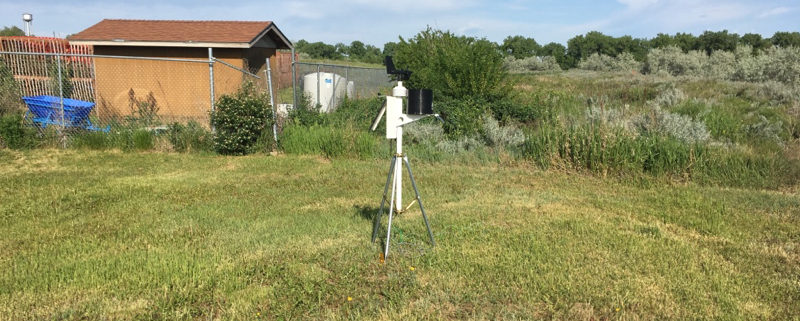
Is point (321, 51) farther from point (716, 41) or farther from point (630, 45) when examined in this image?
point (716, 41)

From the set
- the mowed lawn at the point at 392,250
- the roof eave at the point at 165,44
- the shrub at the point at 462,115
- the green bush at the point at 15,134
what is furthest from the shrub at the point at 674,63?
the green bush at the point at 15,134

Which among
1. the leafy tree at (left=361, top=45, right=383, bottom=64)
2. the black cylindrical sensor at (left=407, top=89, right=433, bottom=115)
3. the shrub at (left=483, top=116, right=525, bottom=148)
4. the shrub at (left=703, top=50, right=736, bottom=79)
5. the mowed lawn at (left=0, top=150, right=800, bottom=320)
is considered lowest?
the mowed lawn at (left=0, top=150, right=800, bottom=320)

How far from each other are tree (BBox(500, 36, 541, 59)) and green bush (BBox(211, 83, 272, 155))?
5784cm

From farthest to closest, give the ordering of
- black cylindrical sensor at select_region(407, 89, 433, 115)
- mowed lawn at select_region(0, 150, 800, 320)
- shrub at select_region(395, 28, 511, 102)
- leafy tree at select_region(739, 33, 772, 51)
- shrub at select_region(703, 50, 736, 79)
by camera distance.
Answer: leafy tree at select_region(739, 33, 772, 51)
shrub at select_region(703, 50, 736, 79)
shrub at select_region(395, 28, 511, 102)
black cylindrical sensor at select_region(407, 89, 433, 115)
mowed lawn at select_region(0, 150, 800, 320)

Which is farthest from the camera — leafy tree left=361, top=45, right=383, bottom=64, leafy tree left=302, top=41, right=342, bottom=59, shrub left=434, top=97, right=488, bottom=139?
leafy tree left=302, top=41, right=342, bottom=59

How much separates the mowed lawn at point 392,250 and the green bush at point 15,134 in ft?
7.52

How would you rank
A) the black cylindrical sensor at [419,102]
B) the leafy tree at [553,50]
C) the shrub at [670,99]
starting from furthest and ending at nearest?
the leafy tree at [553,50]
the shrub at [670,99]
the black cylindrical sensor at [419,102]

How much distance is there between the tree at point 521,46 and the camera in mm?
65875

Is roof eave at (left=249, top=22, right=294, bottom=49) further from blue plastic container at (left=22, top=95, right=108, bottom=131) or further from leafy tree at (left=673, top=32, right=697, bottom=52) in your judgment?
leafy tree at (left=673, top=32, right=697, bottom=52)

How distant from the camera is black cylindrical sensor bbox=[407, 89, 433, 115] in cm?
454

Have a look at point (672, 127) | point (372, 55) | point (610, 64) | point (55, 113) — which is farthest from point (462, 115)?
point (372, 55)

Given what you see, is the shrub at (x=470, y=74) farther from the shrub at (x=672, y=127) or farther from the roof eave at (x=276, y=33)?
the roof eave at (x=276, y=33)

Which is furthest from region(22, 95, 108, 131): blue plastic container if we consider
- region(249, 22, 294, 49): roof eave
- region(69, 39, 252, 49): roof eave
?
region(249, 22, 294, 49): roof eave

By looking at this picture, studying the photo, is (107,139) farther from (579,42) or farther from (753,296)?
(579,42)
